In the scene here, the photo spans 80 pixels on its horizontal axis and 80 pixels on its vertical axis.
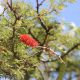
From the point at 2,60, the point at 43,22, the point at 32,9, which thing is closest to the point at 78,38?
the point at 43,22

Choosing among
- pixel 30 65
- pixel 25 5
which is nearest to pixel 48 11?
pixel 25 5

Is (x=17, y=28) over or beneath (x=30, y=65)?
over

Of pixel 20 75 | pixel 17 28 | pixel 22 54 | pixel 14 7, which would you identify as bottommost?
pixel 20 75

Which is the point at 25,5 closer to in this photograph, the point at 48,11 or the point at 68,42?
the point at 48,11

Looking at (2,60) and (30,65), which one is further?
(30,65)

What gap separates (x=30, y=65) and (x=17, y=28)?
51 centimetres

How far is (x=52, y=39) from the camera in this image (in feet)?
18.8

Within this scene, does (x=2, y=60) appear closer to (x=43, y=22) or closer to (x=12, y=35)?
(x=12, y=35)

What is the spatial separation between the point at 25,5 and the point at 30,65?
3.03 feet

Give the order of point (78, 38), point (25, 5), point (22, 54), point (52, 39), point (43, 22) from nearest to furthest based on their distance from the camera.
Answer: point (22, 54)
point (25, 5)
point (43, 22)
point (52, 39)
point (78, 38)

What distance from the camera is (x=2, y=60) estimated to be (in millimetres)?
3768

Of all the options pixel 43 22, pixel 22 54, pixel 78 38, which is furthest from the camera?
pixel 78 38

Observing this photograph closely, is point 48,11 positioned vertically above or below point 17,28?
above

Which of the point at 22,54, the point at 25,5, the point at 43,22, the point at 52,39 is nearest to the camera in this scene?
the point at 22,54
